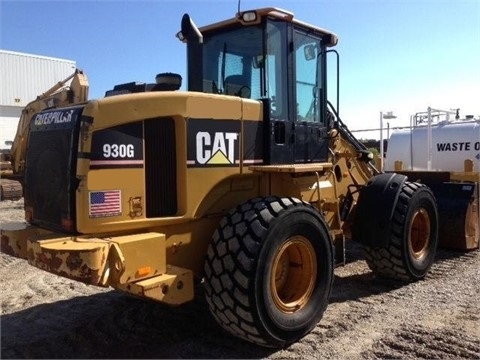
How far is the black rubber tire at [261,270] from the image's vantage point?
145 inches

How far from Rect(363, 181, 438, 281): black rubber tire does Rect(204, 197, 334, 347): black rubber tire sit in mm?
1698

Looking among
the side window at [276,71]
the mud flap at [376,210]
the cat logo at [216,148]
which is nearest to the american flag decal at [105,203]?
the cat logo at [216,148]

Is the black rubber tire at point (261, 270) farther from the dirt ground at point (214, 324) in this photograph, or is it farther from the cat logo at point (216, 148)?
the cat logo at point (216, 148)

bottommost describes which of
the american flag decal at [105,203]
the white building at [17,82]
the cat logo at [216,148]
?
the american flag decal at [105,203]

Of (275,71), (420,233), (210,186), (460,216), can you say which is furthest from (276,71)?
(460,216)

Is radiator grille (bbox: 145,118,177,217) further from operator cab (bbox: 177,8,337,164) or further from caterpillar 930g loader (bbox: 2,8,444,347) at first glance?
operator cab (bbox: 177,8,337,164)

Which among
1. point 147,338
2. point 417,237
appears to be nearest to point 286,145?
point 147,338

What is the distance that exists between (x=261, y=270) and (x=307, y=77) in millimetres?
2309

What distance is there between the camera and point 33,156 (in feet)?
13.3

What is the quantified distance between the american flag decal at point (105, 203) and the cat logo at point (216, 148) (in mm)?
728

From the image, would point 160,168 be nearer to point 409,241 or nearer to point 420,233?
point 409,241

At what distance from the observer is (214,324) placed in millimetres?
4469

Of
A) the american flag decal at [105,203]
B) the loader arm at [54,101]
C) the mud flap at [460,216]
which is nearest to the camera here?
the american flag decal at [105,203]

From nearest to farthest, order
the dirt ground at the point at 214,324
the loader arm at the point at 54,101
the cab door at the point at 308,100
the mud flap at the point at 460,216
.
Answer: the dirt ground at the point at 214,324 < the cab door at the point at 308,100 < the loader arm at the point at 54,101 < the mud flap at the point at 460,216
